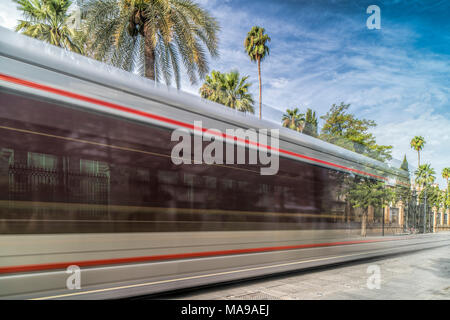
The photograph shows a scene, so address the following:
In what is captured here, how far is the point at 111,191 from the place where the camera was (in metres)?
4.01

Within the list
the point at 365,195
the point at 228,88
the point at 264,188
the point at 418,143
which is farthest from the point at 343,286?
the point at 418,143

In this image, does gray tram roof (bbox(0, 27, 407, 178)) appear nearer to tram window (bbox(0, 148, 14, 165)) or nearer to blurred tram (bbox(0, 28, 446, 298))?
blurred tram (bbox(0, 28, 446, 298))

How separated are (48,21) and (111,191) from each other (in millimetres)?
15650

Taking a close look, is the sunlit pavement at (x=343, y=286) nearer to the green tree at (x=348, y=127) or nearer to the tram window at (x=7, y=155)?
the tram window at (x=7, y=155)

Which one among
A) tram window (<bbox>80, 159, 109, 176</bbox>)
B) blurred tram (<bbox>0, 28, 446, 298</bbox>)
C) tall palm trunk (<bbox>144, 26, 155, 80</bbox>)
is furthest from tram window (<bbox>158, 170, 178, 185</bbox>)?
tall palm trunk (<bbox>144, 26, 155, 80</bbox>)

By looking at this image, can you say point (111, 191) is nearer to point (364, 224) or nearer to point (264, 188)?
point (264, 188)

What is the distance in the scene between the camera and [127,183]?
4.17m

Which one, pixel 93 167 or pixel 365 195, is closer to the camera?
pixel 93 167

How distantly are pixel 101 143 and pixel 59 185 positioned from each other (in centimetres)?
72

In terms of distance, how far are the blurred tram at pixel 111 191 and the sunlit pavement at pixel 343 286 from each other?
31 centimetres
